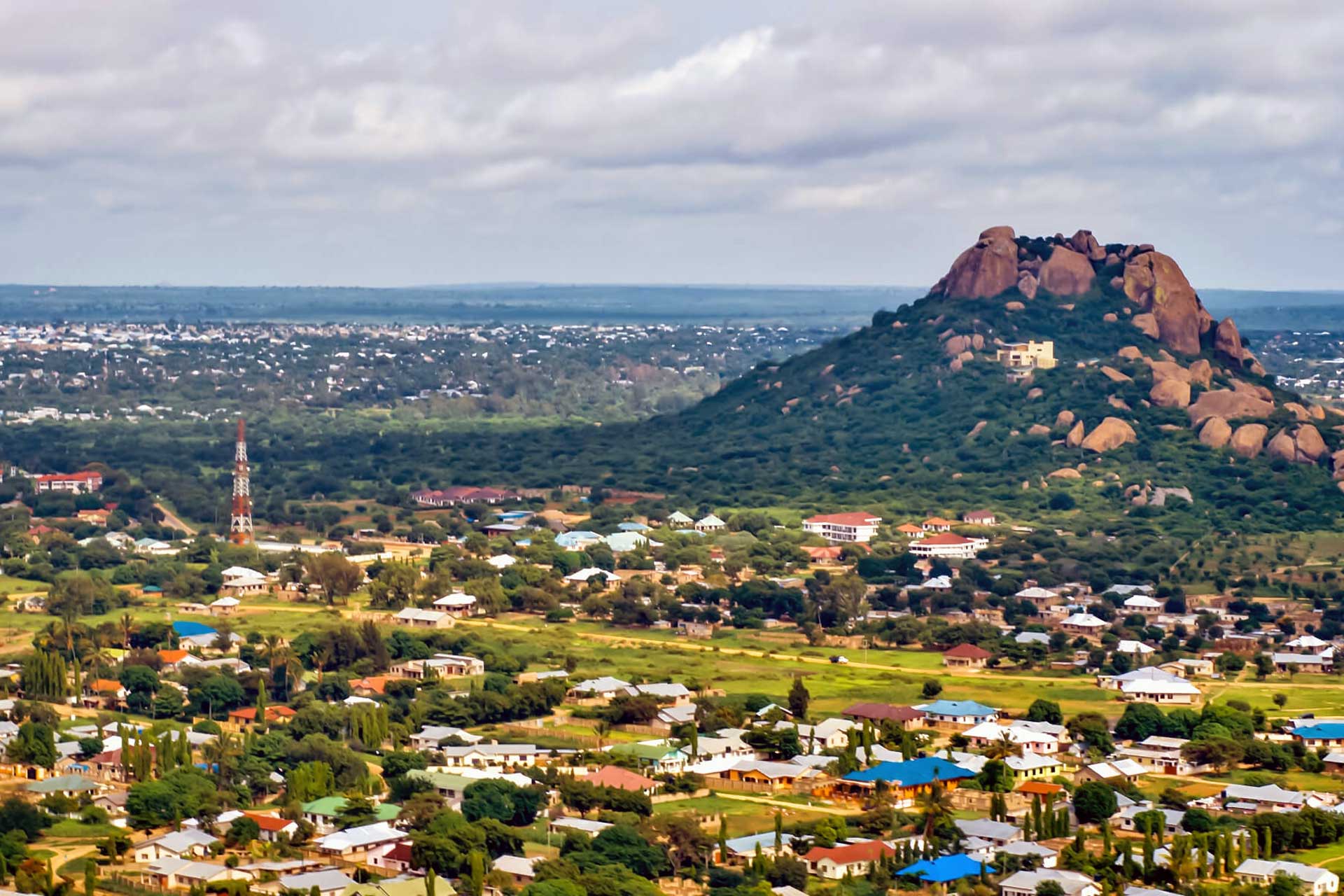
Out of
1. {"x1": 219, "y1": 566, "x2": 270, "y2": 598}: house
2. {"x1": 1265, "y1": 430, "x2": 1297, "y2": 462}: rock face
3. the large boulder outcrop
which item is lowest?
{"x1": 219, "y1": 566, "x2": 270, "y2": 598}: house

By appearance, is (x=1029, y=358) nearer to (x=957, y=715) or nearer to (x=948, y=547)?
(x=948, y=547)

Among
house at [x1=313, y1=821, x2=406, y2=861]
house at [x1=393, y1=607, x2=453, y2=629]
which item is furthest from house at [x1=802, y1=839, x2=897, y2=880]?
house at [x1=393, y1=607, x2=453, y2=629]

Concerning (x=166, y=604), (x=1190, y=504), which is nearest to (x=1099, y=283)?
(x=1190, y=504)

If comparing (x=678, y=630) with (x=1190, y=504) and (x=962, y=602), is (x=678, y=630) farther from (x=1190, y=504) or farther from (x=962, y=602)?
(x=1190, y=504)

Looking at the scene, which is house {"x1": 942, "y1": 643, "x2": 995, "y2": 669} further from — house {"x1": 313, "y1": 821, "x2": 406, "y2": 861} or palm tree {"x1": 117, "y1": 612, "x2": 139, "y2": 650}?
house {"x1": 313, "y1": 821, "x2": 406, "y2": 861}

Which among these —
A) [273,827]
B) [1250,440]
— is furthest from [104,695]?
[1250,440]
